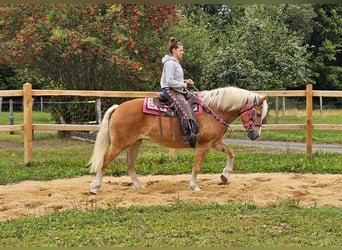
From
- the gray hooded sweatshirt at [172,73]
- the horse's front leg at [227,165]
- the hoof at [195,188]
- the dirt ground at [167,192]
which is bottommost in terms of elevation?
the dirt ground at [167,192]

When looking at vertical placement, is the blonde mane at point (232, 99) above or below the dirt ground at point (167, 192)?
above

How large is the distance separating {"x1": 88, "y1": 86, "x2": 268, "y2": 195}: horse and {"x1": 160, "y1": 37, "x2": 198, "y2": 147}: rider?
0.17 metres

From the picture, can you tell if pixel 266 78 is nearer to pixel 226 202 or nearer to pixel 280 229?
pixel 226 202

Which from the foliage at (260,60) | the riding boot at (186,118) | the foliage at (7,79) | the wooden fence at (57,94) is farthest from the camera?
the foliage at (7,79)

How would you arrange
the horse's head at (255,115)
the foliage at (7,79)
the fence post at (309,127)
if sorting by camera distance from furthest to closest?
the foliage at (7,79) → the fence post at (309,127) → the horse's head at (255,115)

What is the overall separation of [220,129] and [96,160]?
1946mm

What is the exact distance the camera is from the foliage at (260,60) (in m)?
19.9

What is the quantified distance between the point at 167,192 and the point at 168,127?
0.98m

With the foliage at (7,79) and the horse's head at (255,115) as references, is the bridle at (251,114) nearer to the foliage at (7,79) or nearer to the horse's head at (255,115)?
the horse's head at (255,115)

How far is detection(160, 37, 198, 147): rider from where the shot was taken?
741 centimetres

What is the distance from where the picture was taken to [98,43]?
48.2 feet

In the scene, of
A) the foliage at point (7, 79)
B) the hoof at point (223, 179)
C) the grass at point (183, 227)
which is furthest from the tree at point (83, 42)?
the foliage at point (7, 79)

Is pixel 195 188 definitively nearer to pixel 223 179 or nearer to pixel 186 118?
pixel 223 179

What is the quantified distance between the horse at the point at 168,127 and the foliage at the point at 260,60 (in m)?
11.9
